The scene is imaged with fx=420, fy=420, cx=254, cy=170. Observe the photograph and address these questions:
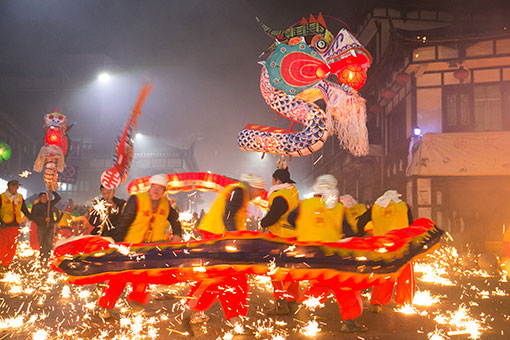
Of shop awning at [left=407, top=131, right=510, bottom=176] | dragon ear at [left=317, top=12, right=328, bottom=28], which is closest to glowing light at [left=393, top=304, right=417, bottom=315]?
dragon ear at [left=317, top=12, right=328, bottom=28]

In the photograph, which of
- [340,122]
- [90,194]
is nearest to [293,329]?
[340,122]

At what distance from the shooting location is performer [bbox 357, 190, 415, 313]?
5.78 meters

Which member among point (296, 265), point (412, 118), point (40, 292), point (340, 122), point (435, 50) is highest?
point (435, 50)

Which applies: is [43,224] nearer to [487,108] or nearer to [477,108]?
[477,108]

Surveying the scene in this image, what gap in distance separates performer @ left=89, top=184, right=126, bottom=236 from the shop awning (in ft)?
36.7

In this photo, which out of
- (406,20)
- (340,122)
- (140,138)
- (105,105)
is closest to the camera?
(340,122)

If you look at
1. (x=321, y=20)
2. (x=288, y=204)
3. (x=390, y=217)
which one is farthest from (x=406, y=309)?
(x=321, y=20)

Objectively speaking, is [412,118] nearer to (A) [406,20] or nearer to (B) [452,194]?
(B) [452,194]

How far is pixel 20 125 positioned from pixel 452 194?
3227 cm

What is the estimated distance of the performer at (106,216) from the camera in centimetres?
633

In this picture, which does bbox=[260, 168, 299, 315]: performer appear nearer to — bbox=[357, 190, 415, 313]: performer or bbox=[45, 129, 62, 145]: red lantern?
bbox=[357, 190, 415, 313]: performer

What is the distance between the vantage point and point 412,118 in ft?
52.6

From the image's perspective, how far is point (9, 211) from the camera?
903 cm

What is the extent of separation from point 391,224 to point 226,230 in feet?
8.01
